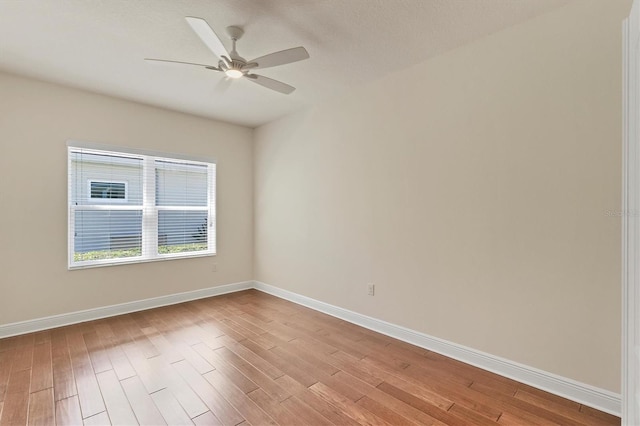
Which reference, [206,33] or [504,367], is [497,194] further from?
[206,33]

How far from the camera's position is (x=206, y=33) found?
183cm

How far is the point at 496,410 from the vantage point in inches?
71.9

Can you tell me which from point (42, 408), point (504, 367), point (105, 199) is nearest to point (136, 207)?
point (105, 199)

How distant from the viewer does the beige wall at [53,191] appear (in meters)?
2.93

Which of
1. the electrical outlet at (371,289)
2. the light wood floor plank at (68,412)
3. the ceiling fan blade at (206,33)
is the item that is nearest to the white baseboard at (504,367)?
the electrical outlet at (371,289)

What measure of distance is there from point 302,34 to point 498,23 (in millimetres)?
1474

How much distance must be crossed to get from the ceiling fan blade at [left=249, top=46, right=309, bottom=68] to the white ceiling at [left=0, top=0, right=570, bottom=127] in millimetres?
297

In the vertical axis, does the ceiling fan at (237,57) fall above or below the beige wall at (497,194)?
above

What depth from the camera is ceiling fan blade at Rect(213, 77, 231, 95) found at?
3048 mm

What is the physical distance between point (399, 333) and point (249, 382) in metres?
1.51

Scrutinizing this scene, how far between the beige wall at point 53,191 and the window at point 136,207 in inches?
4.8

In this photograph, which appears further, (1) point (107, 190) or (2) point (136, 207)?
(2) point (136, 207)

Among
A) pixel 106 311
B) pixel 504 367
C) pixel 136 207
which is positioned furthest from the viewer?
pixel 136 207

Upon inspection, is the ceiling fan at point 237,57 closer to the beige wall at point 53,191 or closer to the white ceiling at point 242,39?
the white ceiling at point 242,39
